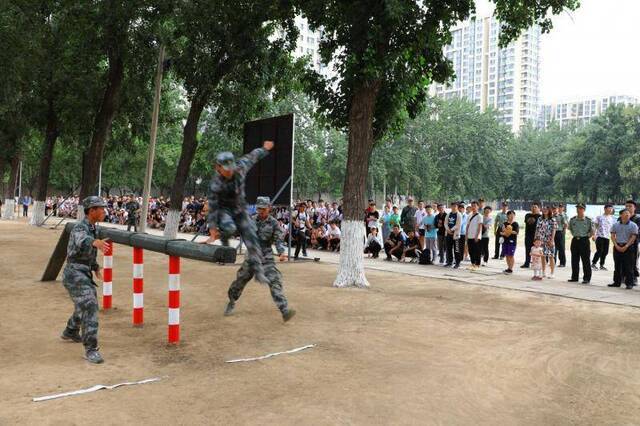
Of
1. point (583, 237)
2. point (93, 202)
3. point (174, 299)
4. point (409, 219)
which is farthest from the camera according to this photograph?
point (409, 219)

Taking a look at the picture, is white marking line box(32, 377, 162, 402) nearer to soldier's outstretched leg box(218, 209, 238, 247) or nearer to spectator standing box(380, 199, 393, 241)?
soldier's outstretched leg box(218, 209, 238, 247)

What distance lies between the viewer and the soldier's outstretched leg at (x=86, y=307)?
5969 millimetres

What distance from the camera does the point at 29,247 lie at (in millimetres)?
18734

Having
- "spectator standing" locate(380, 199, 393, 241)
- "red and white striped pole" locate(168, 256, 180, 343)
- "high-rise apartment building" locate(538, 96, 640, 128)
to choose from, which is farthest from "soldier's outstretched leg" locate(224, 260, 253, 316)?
"high-rise apartment building" locate(538, 96, 640, 128)

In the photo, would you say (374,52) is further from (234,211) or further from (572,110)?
(572,110)

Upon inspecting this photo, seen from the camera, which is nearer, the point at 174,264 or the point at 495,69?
the point at 174,264

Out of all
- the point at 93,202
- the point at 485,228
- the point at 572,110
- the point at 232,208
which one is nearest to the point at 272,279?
the point at 232,208

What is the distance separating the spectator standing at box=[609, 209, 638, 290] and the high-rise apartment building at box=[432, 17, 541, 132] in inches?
4845

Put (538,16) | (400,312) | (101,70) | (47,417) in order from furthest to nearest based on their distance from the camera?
(101,70)
(538,16)
(400,312)
(47,417)

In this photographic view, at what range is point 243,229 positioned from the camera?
24.8ft

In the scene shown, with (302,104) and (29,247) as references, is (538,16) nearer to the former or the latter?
(29,247)

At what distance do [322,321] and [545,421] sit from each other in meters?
4.21

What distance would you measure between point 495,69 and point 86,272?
140 metres

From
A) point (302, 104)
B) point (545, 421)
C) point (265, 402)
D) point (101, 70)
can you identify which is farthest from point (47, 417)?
point (302, 104)
